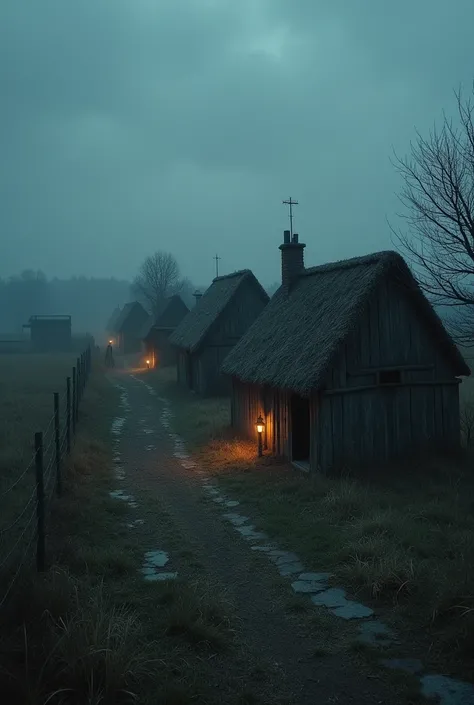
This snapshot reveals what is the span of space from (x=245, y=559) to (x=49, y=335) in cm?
6000

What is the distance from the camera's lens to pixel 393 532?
26.6 ft

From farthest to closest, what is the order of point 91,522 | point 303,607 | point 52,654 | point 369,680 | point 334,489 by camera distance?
point 334,489 → point 91,522 → point 303,607 → point 369,680 → point 52,654

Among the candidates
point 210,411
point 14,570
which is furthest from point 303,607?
point 210,411

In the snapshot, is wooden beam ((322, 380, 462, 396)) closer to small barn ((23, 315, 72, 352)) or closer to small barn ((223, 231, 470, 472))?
small barn ((223, 231, 470, 472))

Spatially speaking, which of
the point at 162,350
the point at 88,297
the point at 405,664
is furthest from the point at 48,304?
the point at 405,664

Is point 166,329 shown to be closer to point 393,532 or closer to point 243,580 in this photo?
point 393,532

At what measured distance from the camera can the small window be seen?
1303cm

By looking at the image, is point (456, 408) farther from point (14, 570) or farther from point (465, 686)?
point (14, 570)

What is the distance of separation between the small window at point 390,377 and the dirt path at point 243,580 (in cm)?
467

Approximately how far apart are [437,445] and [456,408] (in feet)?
3.38

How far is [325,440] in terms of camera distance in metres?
12.3

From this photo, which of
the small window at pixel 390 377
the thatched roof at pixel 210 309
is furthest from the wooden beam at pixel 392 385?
the thatched roof at pixel 210 309

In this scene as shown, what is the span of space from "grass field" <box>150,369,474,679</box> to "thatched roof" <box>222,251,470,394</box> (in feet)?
7.07

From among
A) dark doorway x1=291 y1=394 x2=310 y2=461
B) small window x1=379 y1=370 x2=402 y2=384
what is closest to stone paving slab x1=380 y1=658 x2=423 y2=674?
small window x1=379 y1=370 x2=402 y2=384
